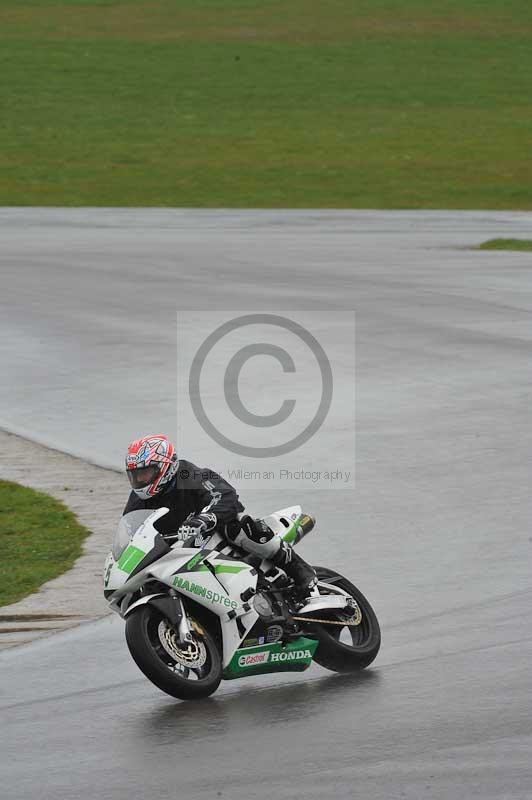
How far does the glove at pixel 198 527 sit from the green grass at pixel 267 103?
32.1 meters

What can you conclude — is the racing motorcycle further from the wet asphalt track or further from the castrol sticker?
the wet asphalt track

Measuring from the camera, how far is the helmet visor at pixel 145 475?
9523mm

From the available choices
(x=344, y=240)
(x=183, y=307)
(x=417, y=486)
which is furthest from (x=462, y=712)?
(x=344, y=240)

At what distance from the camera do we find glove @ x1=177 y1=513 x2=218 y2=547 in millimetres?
9398

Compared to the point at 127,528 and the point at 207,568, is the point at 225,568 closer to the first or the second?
the point at 207,568

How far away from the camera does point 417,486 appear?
573 inches

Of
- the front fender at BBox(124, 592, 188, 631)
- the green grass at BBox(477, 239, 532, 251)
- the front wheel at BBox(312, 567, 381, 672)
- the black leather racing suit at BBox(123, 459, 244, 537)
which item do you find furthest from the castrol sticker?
the green grass at BBox(477, 239, 532, 251)

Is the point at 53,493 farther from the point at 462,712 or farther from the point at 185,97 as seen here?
the point at 185,97

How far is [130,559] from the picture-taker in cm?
916

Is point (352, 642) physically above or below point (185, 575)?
below

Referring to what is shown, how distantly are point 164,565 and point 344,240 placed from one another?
25.1 meters

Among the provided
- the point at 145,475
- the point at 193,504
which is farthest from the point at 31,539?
the point at 145,475

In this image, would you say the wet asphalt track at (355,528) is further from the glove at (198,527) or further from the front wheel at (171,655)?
the glove at (198,527)

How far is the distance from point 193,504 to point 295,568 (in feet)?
2.76
